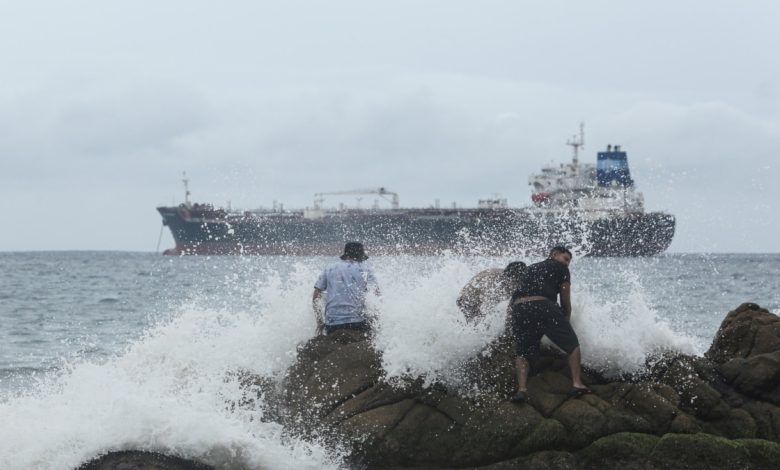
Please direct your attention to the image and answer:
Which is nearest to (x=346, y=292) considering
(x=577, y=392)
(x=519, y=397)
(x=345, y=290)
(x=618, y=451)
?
(x=345, y=290)

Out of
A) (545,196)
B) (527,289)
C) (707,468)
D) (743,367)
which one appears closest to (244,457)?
(527,289)

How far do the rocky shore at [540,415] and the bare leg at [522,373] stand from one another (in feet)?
0.35

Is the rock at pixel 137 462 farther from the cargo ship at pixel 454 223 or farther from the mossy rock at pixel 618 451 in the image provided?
the cargo ship at pixel 454 223

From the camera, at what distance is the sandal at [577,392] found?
827cm

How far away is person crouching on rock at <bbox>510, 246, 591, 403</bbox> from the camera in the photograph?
27.5 feet

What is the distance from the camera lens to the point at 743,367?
857 cm

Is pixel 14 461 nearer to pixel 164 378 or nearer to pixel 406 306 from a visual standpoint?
pixel 164 378

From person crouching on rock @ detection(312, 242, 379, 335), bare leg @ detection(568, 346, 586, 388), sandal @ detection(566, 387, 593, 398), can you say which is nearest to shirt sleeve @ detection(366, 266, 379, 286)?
person crouching on rock @ detection(312, 242, 379, 335)

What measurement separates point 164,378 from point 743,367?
557 cm

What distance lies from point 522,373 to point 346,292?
224 centimetres

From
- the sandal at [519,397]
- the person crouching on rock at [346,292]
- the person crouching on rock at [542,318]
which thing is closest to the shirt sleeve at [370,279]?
the person crouching on rock at [346,292]

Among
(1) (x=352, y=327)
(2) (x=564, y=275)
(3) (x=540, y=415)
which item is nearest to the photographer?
(3) (x=540, y=415)

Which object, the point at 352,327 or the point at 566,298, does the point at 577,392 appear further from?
the point at 352,327

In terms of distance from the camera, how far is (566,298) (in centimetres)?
880
